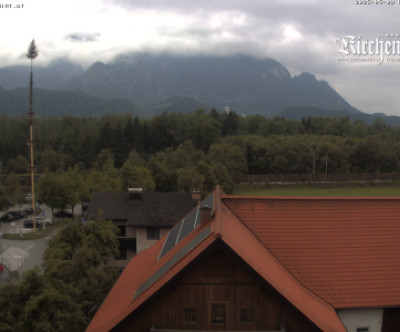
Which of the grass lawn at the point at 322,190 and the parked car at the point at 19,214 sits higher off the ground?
the parked car at the point at 19,214

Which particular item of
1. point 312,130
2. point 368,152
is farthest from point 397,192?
point 312,130

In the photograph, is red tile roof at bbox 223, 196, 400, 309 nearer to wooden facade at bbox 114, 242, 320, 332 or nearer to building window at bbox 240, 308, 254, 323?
wooden facade at bbox 114, 242, 320, 332

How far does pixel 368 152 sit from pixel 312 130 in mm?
49218

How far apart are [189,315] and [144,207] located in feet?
69.7

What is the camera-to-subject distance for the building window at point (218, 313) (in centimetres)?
1002

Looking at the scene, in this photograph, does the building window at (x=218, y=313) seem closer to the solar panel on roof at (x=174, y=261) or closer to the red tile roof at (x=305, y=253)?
the red tile roof at (x=305, y=253)

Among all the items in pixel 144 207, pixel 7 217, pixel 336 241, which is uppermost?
pixel 336 241

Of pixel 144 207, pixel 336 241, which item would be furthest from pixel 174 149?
pixel 336 241

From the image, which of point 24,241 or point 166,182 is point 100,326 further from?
point 166,182

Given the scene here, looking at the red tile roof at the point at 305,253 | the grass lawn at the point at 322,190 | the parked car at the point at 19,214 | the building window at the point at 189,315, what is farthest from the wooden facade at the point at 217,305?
the grass lawn at the point at 322,190

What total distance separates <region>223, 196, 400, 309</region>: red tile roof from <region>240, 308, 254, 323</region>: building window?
3017mm

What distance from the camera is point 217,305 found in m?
10.0

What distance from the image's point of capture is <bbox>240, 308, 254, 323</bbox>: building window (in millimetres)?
10062

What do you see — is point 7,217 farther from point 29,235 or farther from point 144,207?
point 144,207
